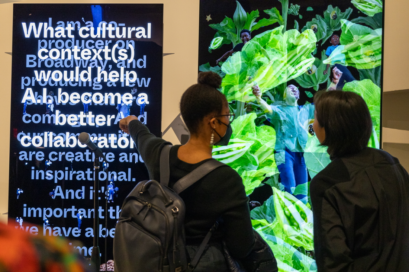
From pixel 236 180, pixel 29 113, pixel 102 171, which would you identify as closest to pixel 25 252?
pixel 236 180

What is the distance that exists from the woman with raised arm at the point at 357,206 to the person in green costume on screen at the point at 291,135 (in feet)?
4.59

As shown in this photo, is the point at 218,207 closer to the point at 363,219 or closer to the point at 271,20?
the point at 363,219

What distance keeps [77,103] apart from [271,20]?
1.63m

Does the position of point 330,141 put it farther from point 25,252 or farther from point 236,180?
point 25,252

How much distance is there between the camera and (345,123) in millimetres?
1265

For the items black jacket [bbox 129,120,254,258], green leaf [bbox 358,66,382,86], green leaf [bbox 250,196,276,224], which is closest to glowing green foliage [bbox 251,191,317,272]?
green leaf [bbox 250,196,276,224]

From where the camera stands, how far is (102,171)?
106 inches

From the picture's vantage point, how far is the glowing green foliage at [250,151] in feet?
8.79

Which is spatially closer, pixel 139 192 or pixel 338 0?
pixel 139 192

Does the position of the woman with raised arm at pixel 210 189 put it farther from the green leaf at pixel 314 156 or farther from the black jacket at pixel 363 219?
the green leaf at pixel 314 156

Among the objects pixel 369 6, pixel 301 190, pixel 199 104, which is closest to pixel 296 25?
pixel 369 6

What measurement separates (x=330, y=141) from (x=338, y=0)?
1.85m

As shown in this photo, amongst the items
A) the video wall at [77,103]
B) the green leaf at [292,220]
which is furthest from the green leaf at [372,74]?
the video wall at [77,103]

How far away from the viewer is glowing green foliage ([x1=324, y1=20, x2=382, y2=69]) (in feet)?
8.73
